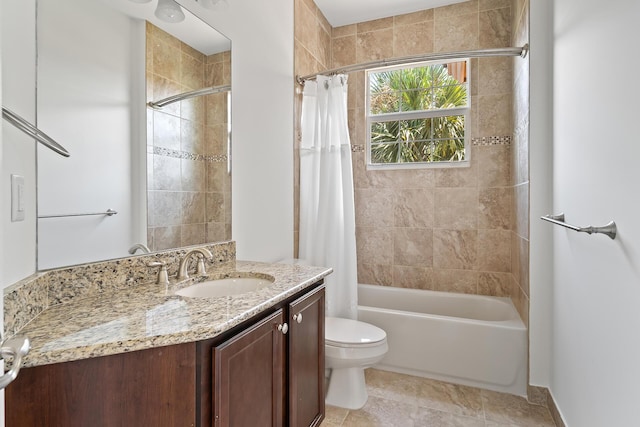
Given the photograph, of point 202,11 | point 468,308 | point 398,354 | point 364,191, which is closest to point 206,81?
point 202,11

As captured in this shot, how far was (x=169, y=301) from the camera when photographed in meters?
1.13

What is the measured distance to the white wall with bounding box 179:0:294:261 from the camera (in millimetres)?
1906

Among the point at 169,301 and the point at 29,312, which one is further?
the point at 169,301

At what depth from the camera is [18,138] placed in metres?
0.94

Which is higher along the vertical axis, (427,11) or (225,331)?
(427,11)

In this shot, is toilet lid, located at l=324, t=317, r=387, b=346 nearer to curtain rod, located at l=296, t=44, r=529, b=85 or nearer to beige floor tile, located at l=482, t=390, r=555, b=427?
beige floor tile, located at l=482, t=390, r=555, b=427

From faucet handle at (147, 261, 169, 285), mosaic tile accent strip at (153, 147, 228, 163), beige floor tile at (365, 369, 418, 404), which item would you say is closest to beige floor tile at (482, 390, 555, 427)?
beige floor tile at (365, 369, 418, 404)

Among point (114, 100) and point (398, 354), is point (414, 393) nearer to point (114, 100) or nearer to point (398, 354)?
point (398, 354)

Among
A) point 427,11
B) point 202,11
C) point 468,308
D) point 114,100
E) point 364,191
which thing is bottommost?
point 468,308

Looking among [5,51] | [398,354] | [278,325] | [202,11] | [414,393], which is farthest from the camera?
[398,354]

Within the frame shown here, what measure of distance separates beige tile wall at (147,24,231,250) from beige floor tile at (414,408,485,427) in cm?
146

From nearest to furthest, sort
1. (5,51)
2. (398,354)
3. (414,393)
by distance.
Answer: (5,51) < (414,393) < (398,354)

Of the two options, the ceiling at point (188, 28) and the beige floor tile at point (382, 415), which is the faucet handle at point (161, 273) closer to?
the ceiling at point (188, 28)

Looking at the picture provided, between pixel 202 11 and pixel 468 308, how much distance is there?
9.00ft
